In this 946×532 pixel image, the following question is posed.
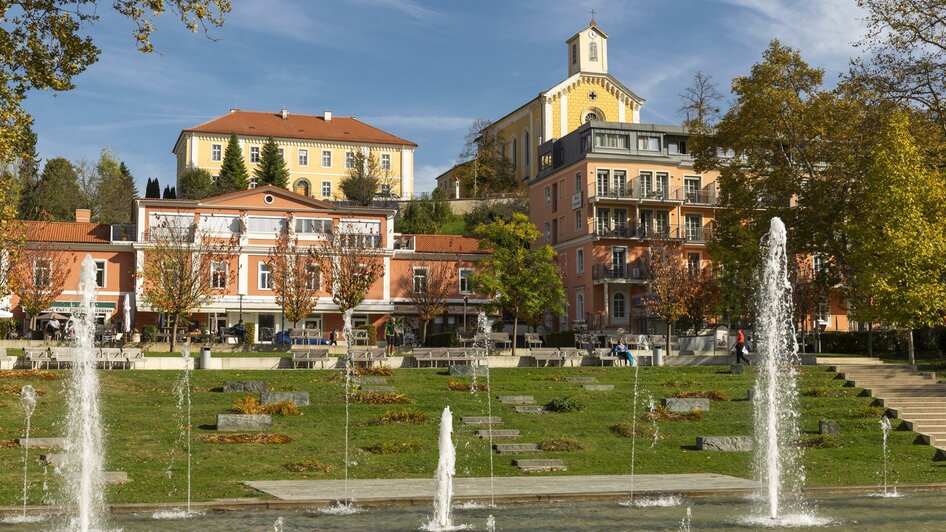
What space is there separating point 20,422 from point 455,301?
1639 inches

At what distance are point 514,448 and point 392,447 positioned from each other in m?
2.76

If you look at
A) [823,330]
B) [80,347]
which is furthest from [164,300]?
[823,330]

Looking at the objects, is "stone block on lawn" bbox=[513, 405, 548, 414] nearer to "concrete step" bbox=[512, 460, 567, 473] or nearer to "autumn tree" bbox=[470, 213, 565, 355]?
"concrete step" bbox=[512, 460, 567, 473]

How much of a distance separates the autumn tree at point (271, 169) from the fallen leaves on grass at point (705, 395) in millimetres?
61797

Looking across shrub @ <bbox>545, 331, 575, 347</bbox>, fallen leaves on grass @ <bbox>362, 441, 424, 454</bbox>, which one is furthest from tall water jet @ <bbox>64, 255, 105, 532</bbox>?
shrub @ <bbox>545, 331, 575, 347</bbox>

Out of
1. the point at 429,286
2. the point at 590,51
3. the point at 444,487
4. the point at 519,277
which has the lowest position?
the point at 444,487

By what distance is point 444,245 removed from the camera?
64.8 metres

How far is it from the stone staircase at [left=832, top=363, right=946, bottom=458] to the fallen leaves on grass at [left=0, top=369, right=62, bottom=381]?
935 inches

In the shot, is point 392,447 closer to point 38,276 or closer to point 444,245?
point 38,276

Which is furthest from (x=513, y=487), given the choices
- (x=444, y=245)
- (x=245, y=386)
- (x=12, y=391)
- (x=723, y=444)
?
(x=444, y=245)

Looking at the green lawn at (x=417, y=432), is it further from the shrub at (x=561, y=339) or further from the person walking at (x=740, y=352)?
the shrub at (x=561, y=339)

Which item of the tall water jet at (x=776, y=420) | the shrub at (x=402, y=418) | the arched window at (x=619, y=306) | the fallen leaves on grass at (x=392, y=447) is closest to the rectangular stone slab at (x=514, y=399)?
the shrub at (x=402, y=418)

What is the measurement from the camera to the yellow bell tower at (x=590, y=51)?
273 ft

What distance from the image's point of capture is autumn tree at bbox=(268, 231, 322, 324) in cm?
5019
